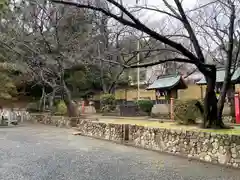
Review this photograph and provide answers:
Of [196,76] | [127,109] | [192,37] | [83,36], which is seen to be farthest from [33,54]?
[196,76]

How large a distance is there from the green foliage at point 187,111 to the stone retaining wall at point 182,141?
164 cm

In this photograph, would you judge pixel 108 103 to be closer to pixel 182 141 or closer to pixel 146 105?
pixel 146 105

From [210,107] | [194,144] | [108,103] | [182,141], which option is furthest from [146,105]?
[194,144]

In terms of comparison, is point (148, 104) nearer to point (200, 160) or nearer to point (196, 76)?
point (200, 160)

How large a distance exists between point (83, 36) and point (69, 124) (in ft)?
21.9

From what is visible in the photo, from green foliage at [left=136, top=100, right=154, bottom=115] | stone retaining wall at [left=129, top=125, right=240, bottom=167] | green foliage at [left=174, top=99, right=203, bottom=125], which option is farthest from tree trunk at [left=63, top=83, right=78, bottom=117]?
green foliage at [left=174, top=99, right=203, bottom=125]

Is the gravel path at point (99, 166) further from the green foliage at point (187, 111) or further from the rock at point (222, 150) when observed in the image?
the green foliage at point (187, 111)

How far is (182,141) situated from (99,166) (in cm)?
299

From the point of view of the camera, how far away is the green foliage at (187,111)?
11859 millimetres

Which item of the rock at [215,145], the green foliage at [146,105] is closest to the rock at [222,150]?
the rock at [215,145]

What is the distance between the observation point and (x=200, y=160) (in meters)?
8.76

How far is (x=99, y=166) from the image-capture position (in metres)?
7.84

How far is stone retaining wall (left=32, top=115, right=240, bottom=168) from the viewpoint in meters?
8.06

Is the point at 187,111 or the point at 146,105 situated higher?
the point at 146,105
